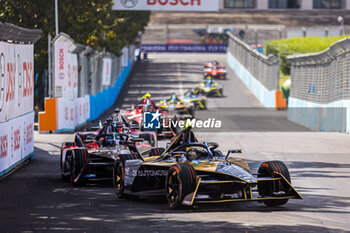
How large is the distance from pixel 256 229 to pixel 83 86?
23546 millimetres

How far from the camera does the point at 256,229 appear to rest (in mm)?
9281

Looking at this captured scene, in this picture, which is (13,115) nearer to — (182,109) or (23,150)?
(23,150)

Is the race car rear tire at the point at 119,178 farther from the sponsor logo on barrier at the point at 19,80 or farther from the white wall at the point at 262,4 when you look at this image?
the white wall at the point at 262,4

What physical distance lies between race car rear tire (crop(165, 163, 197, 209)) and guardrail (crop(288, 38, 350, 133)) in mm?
15918

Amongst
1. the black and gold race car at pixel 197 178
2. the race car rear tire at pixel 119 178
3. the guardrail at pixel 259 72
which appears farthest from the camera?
the guardrail at pixel 259 72

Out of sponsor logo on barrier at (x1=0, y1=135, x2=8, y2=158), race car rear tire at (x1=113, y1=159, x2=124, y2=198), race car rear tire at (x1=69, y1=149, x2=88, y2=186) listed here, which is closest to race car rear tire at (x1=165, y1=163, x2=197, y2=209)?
race car rear tire at (x1=113, y1=159, x2=124, y2=198)

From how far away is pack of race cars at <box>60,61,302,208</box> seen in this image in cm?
1069

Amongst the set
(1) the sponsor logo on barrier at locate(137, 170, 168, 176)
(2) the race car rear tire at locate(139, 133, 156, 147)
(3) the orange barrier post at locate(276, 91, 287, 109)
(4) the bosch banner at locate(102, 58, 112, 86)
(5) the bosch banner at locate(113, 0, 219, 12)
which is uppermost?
(5) the bosch banner at locate(113, 0, 219, 12)

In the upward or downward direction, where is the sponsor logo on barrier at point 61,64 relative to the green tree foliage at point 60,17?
downward

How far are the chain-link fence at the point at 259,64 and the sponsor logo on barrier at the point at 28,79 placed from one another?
89.0 ft

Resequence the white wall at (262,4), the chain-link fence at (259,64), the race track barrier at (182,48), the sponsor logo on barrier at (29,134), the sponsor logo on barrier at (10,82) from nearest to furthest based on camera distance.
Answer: the sponsor logo on barrier at (10,82), the sponsor logo on barrier at (29,134), the chain-link fence at (259,64), the race track barrier at (182,48), the white wall at (262,4)

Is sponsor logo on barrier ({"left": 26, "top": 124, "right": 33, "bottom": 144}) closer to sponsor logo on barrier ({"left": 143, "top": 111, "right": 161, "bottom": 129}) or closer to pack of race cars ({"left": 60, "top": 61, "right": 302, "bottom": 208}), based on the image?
pack of race cars ({"left": 60, "top": 61, "right": 302, "bottom": 208})

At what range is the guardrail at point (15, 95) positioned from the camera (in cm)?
1527

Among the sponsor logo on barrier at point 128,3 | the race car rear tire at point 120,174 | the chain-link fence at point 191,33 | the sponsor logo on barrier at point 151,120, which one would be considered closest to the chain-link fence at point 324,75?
the sponsor logo on barrier at point 151,120
